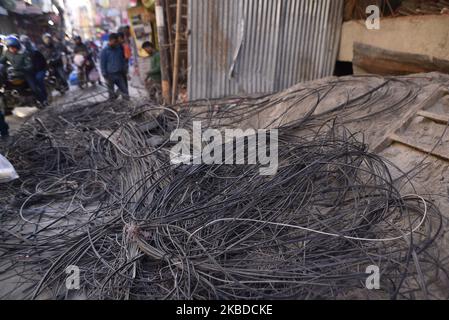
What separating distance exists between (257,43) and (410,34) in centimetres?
246

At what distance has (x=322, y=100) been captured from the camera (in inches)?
167

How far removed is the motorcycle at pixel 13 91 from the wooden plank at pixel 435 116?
702 centimetres

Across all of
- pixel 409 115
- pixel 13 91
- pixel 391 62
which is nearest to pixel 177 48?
pixel 13 91

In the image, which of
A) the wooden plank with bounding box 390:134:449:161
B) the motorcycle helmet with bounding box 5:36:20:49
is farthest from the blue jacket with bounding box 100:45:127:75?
the wooden plank with bounding box 390:134:449:161

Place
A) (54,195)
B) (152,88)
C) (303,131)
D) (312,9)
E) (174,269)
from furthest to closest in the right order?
(152,88), (312,9), (303,131), (54,195), (174,269)

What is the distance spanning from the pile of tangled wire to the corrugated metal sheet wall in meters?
1.97

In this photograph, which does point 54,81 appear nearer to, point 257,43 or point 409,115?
point 257,43

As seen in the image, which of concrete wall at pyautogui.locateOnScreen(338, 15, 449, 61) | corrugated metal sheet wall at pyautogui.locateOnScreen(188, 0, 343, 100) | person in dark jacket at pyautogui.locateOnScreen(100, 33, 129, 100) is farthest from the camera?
person in dark jacket at pyautogui.locateOnScreen(100, 33, 129, 100)

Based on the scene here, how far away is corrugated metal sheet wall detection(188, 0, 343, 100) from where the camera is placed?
5.30 meters

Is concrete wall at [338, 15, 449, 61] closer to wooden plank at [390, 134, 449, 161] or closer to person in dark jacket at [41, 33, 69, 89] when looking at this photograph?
wooden plank at [390, 134, 449, 161]

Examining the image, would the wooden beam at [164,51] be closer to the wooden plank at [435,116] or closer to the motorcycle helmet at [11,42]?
the motorcycle helmet at [11,42]

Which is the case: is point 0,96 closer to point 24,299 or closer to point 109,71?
point 109,71
